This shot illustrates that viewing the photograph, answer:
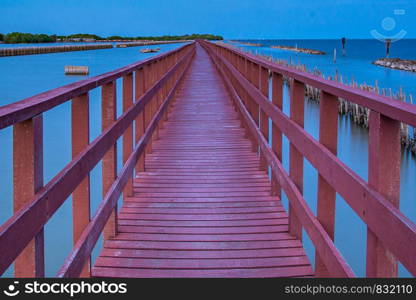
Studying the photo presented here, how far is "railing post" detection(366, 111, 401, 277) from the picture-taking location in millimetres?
2014

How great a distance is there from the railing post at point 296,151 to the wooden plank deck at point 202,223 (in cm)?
11

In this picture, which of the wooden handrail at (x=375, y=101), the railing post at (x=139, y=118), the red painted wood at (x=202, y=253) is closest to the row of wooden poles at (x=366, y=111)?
the railing post at (x=139, y=118)

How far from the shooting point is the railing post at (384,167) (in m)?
2.01

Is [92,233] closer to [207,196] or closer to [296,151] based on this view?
[296,151]

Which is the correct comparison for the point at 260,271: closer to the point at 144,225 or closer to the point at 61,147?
Answer: the point at 144,225

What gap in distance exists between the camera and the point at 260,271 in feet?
11.1

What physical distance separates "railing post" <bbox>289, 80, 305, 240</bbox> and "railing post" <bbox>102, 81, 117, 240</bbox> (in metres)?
1.24

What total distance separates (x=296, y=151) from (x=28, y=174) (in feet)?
7.11

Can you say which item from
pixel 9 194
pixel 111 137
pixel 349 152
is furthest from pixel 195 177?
pixel 349 152

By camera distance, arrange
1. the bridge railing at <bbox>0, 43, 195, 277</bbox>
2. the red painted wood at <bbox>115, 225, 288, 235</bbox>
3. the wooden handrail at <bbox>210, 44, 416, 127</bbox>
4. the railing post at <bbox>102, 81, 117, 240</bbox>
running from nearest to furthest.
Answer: the wooden handrail at <bbox>210, 44, 416, 127</bbox>
the bridge railing at <bbox>0, 43, 195, 277</bbox>
the railing post at <bbox>102, 81, 117, 240</bbox>
the red painted wood at <bbox>115, 225, 288, 235</bbox>

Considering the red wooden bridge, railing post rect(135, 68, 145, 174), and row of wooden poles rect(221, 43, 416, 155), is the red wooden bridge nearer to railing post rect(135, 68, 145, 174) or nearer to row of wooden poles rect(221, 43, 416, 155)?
railing post rect(135, 68, 145, 174)

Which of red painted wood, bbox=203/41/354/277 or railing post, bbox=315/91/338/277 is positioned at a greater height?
railing post, bbox=315/91/338/277

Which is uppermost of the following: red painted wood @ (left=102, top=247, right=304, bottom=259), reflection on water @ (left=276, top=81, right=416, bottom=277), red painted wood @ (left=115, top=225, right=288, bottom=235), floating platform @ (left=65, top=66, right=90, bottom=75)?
floating platform @ (left=65, top=66, right=90, bottom=75)

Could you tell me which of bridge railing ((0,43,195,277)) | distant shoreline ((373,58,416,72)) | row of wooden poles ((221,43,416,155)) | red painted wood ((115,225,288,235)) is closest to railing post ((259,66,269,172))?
red painted wood ((115,225,288,235))
